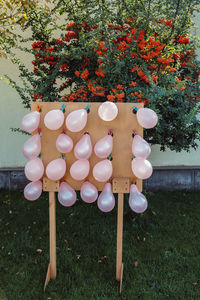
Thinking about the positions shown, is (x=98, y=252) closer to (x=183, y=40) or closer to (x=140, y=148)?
(x=140, y=148)

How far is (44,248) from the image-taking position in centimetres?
287

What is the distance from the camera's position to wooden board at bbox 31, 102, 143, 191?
214 centimetres

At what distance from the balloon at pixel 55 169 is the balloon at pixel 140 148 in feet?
1.84

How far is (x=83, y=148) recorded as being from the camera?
2.05m

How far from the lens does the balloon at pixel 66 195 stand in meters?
2.17

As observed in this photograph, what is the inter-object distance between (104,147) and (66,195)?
0.50 m

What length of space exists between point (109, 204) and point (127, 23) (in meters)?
1.76

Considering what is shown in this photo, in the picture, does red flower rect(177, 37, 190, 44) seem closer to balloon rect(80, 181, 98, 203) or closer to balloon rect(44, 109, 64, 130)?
balloon rect(44, 109, 64, 130)

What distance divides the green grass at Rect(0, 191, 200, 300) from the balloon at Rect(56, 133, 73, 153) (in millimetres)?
1128

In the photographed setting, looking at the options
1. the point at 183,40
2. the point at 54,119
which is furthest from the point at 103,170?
the point at 183,40

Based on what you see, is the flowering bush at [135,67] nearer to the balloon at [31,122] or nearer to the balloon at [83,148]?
the balloon at [83,148]

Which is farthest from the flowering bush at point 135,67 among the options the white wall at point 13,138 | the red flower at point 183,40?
the white wall at point 13,138

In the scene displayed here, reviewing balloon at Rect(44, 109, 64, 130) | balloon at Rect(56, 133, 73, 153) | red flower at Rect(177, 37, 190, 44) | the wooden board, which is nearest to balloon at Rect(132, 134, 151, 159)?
the wooden board

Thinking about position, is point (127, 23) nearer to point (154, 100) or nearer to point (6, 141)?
point (154, 100)
